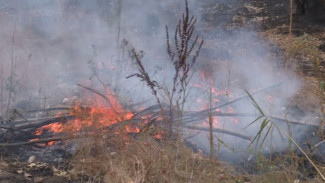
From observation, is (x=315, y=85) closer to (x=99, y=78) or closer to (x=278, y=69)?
(x=278, y=69)

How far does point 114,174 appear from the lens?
2.83 m

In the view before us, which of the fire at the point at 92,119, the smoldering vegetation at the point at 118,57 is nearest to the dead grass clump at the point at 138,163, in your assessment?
the fire at the point at 92,119

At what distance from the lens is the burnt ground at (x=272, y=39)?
3135 mm

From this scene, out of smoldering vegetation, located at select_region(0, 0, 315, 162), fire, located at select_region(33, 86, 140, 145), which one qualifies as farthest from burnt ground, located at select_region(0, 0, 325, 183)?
fire, located at select_region(33, 86, 140, 145)

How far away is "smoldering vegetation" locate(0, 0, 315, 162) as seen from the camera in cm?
499

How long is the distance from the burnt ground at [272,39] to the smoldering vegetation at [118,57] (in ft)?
0.56

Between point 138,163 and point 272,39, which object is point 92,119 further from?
point 272,39

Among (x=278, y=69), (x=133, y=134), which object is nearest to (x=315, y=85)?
(x=278, y=69)

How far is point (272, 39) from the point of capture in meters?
6.86

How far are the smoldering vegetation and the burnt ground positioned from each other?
17cm

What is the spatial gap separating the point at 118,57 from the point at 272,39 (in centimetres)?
302

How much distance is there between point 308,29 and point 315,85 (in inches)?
79.9

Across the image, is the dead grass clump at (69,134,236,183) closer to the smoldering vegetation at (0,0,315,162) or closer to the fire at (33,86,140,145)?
the fire at (33,86,140,145)

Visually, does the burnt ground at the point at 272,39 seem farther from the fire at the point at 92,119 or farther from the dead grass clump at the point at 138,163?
the fire at the point at 92,119
